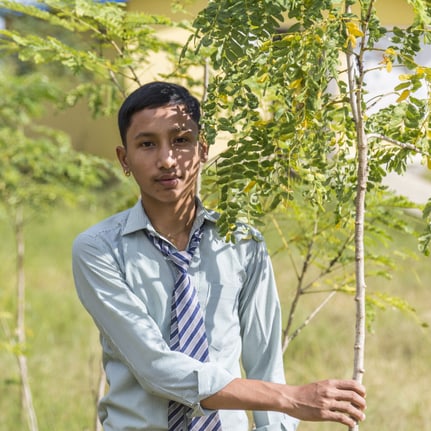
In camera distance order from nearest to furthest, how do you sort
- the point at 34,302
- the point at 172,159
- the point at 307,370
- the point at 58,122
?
the point at 172,159 → the point at 307,370 → the point at 34,302 → the point at 58,122

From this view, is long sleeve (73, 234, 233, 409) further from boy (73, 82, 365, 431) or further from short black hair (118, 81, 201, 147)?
short black hair (118, 81, 201, 147)

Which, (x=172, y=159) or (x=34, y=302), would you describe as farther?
(x=34, y=302)

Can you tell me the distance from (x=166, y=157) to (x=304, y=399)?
2.26ft

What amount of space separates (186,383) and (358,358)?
15.9 inches

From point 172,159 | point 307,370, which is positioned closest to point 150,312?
point 172,159

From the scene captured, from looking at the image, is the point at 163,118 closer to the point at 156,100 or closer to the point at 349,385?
the point at 156,100

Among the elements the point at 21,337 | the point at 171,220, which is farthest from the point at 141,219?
the point at 21,337

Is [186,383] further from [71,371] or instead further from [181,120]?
[71,371]

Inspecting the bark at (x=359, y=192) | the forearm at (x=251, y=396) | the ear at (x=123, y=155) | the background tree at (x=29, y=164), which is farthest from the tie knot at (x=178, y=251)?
the background tree at (x=29, y=164)

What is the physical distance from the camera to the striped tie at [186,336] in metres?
2.09

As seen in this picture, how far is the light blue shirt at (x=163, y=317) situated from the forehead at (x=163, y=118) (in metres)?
0.23

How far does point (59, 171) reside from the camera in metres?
4.64

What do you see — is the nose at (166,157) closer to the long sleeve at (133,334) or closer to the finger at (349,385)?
the long sleeve at (133,334)

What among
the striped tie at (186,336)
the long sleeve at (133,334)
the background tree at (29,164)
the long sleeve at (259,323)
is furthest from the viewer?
the background tree at (29,164)
